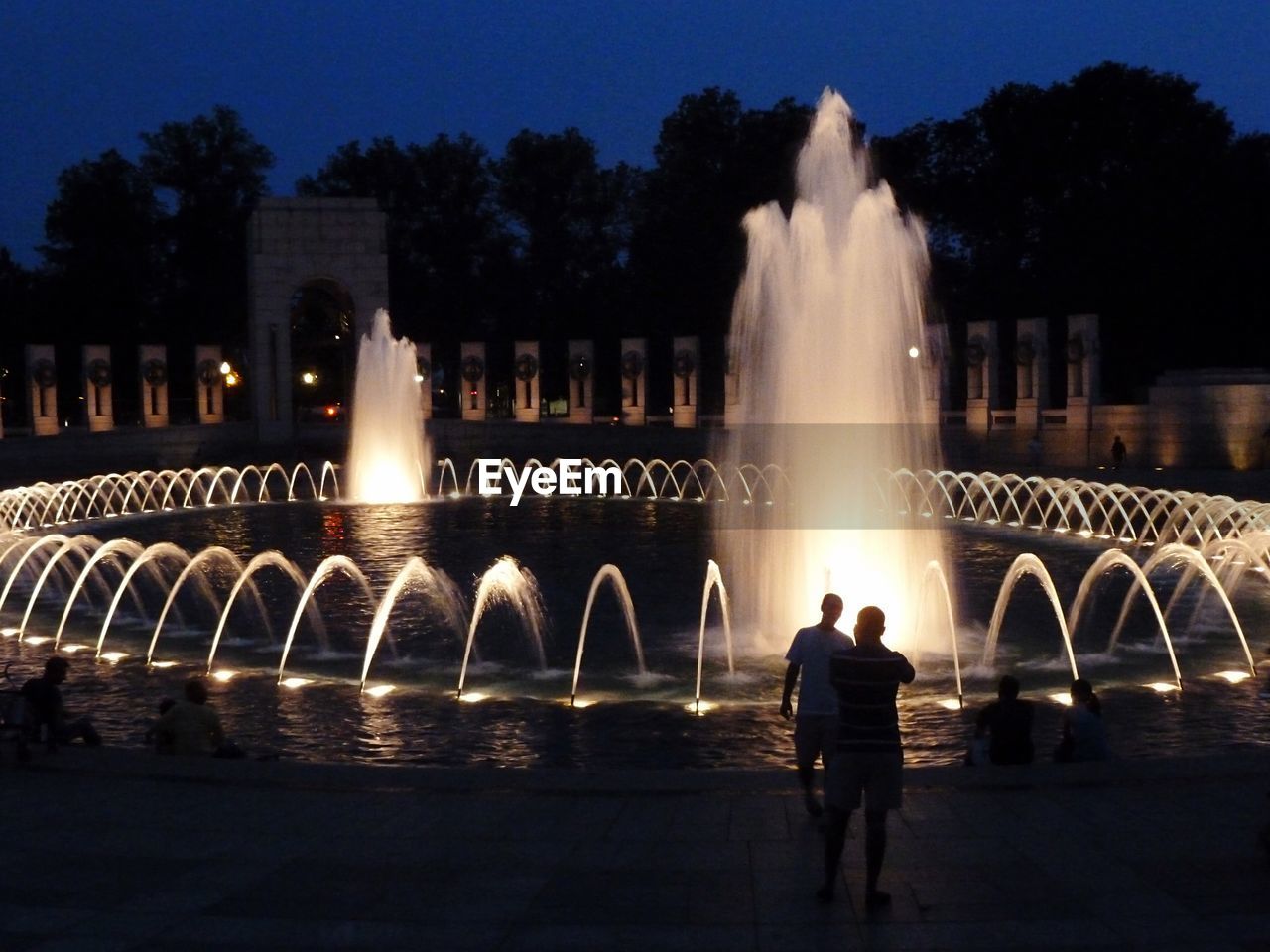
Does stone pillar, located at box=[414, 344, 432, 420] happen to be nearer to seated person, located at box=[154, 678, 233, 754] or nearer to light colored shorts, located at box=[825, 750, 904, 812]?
seated person, located at box=[154, 678, 233, 754]

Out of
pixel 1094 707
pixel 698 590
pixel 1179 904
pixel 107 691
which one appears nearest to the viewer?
pixel 1179 904

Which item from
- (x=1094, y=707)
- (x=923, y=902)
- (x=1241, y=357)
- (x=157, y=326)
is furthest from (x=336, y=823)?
(x=157, y=326)

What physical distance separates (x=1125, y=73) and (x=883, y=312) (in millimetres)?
51996

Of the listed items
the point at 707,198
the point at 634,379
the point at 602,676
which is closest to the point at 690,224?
the point at 707,198

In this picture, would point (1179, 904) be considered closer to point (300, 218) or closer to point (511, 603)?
point (511, 603)

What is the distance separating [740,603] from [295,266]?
135 feet

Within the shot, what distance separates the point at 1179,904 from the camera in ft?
22.0

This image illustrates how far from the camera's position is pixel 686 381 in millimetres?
51625

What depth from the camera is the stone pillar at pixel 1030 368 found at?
44.9 meters

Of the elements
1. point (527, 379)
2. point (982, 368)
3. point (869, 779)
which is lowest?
point (869, 779)

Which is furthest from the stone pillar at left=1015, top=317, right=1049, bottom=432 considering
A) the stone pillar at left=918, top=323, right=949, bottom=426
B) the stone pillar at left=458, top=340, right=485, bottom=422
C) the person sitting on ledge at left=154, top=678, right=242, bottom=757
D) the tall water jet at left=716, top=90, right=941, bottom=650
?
the person sitting on ledge at left=154, top=678, right=242, bottom=757

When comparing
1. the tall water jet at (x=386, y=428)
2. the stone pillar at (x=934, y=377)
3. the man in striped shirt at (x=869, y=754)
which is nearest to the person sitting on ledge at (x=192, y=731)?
the man in striped shirt at (x=869, y=754)

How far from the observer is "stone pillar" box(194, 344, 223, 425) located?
52625 mm

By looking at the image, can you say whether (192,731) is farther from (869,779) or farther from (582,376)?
(582,376)
